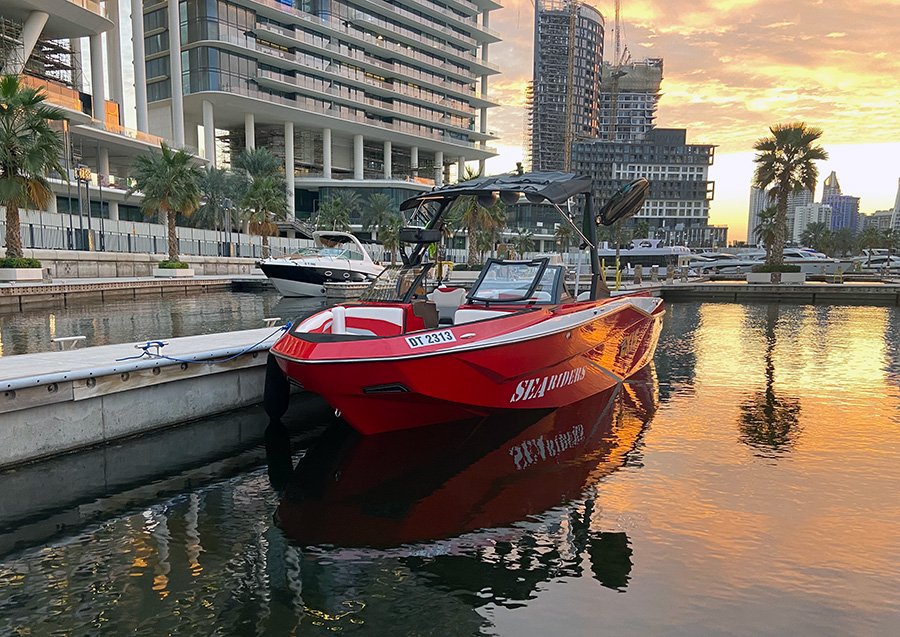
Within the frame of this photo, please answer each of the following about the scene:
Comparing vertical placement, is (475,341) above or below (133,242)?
below

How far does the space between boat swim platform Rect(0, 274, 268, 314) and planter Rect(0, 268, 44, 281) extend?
1.51 feet

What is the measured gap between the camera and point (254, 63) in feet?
224

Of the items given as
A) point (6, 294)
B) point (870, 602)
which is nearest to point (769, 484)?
point (870, 602)

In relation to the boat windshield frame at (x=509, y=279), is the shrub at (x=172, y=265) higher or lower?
lower

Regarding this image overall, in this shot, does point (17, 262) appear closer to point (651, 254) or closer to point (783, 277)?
point (783, 277)

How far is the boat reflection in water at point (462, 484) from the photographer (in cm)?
548

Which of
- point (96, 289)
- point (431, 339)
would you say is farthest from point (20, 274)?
point (431, 339)

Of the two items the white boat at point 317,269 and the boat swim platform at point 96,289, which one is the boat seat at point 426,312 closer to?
the boat swim platform at point 96,289

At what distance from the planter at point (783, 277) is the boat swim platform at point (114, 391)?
107 feet

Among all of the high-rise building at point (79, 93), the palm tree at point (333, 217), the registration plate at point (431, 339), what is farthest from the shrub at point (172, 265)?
the palm tree at point (333, 217)

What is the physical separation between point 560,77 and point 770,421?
192832mm

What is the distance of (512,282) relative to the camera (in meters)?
9.39

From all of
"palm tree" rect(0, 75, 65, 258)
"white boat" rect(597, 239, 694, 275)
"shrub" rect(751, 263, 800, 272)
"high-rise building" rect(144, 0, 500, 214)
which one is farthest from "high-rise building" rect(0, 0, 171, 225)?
"white boat" rect(597, 239, 694, 275)

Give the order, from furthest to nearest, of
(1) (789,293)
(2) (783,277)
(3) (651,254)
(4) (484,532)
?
1. (3) (651,254)
2. (2) (783,277)
3. (1) (789,293)
4. (4) (484,532)
